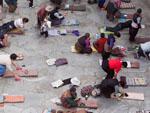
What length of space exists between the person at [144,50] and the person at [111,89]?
209 centimetres

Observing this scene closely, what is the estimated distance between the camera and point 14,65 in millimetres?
14297

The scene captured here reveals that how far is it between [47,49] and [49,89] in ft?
7.47

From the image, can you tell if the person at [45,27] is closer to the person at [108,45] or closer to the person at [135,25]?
the person at [108,45]

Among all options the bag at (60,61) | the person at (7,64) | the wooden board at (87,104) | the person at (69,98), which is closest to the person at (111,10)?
the bag at (60,61)

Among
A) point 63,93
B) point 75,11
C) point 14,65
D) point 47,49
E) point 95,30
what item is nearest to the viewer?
point 63,93

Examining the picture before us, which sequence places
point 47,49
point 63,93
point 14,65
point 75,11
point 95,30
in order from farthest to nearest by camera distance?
1. point 75,11
2. point 95,30
3. point 47,49
4. point 14,65
5. point 63,93

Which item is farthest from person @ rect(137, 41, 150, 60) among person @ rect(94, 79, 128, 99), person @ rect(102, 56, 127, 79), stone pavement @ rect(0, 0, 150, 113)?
person @ rect(94, 79, 128, 99)

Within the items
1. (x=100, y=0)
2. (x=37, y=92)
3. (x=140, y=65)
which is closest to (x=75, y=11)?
(x=100, y=0)

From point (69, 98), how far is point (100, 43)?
3118 millimetres

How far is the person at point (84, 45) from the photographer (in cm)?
1490

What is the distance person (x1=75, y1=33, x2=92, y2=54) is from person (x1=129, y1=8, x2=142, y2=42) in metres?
1.85

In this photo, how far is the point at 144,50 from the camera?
1491cm

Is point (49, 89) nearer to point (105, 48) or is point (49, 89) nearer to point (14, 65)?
point (14, 65)

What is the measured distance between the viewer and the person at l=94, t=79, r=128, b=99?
12922 mm
